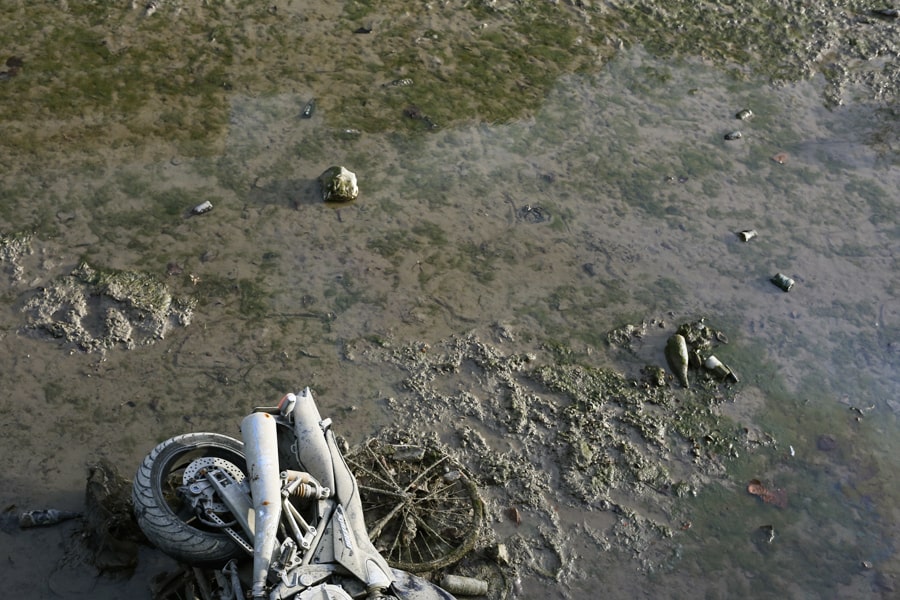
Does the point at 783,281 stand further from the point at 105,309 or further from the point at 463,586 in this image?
the point at 105,309

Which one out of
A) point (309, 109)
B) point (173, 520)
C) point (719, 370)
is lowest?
point (719, 370)

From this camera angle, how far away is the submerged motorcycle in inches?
161

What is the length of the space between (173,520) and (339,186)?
3.16 metres

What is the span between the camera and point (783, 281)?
265 inches

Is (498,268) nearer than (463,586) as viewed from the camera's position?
No

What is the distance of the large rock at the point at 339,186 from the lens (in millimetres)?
6688

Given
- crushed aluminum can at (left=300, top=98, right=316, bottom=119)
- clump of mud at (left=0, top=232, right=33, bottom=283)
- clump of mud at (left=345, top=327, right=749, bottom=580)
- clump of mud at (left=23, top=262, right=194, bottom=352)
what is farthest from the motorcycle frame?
crushed aluminum can at (left=300, top=98, right=316, bottom=119)

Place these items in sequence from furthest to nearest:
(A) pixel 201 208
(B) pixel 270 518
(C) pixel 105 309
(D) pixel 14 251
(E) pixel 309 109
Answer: (E) pixel 309 109 < (A) pixel 201 208 < (D) pixel 14 251 < (C) pixel 105 309 < (B) pixel 270 518

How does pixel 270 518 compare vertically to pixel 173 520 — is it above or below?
above

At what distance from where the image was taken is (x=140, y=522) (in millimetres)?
4336

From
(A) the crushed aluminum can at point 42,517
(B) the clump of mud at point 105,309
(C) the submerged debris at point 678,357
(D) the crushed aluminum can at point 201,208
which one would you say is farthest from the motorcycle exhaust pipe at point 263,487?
(C) the submerged debris at point 678,357

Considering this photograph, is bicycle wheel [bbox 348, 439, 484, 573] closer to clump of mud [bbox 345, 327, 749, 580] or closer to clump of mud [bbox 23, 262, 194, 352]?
clump of mud [bbox 345, 327, 749, 580]

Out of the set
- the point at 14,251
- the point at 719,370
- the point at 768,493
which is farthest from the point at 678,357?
the point at 14,251

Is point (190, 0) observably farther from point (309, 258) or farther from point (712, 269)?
point (712, 269)
